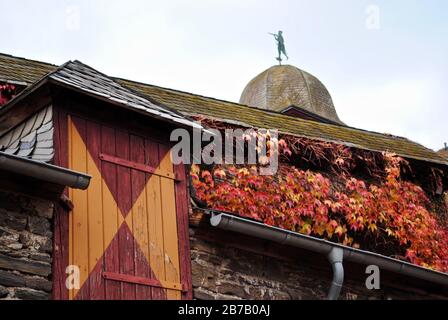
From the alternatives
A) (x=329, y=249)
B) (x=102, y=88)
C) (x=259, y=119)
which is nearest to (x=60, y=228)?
(x=102, y=88)

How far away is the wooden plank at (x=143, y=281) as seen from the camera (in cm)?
712

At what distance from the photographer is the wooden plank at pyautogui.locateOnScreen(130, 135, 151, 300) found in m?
7.32

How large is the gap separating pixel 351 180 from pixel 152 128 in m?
3.52

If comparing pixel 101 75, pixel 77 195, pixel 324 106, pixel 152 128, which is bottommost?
pixel 77 195

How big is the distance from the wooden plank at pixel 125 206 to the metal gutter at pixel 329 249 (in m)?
0.73

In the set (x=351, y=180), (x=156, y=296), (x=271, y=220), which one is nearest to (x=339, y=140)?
(x=351, y=180)

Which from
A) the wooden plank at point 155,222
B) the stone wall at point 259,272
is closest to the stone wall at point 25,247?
the wooden plank at point 155,222

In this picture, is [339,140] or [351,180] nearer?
[351,180]

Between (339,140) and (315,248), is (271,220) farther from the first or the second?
(339,140)

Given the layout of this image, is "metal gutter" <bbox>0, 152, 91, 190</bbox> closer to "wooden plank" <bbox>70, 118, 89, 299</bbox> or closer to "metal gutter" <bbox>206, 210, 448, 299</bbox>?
"wooden plank" <bbox>70, 118, 89, 299</bbox>

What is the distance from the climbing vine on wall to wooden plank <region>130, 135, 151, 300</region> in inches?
55.1

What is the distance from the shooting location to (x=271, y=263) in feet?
27.5

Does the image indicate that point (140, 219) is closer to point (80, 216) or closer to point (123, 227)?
point (123, 227)

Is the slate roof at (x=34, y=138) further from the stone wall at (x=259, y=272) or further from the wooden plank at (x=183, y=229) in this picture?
the stone wall at (x=259, y=272)
